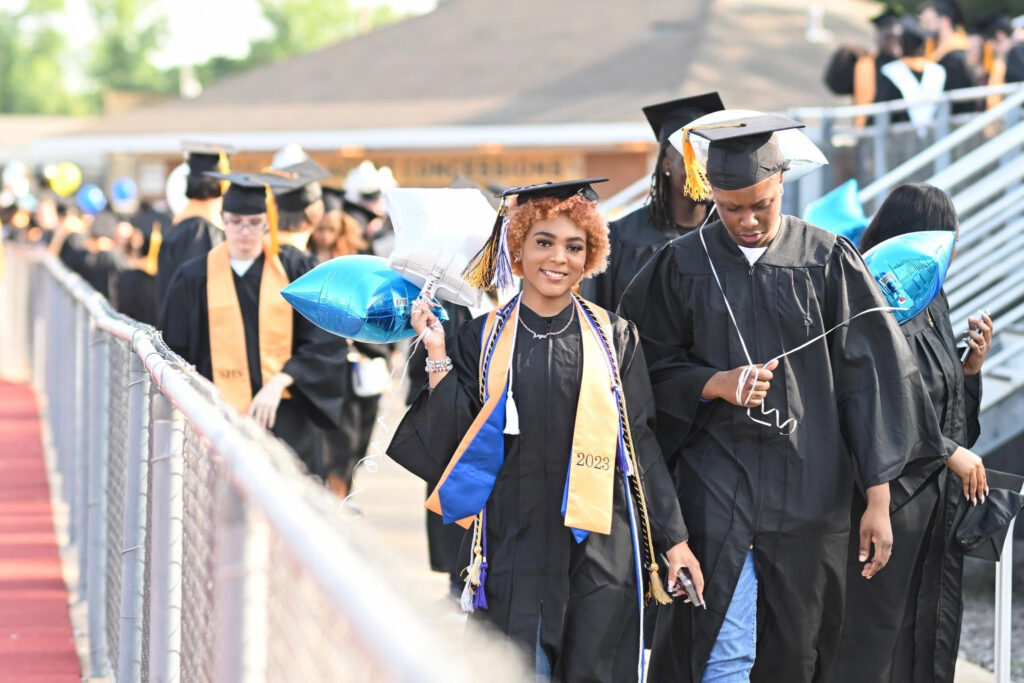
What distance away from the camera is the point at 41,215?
20953 millimetres

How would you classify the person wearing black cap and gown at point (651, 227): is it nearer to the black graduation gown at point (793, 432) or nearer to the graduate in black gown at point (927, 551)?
the graduate in black gown at point (927, 551)

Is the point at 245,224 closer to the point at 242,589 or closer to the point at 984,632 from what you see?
the point at 984,632

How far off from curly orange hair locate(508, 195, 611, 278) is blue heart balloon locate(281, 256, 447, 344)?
52cm

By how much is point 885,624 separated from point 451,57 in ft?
79.6

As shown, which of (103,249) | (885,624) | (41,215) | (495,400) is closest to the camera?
(495,400)

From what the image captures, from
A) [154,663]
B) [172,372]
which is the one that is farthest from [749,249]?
[154,663]

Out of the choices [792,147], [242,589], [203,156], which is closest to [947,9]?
[203,156]

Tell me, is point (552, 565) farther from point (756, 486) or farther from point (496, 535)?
point (756, 486)

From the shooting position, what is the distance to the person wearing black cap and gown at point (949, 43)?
35.2ft

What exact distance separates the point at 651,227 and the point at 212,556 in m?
2.73

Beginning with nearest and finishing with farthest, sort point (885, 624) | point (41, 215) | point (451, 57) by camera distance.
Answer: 1. point (885, 624)
2. point (41, 215)
3. point (451, 57)

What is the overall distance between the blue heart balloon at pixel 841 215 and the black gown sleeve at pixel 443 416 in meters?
2.02

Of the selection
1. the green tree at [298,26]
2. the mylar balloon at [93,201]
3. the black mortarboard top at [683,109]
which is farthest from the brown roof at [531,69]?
the green tree at [298,26]

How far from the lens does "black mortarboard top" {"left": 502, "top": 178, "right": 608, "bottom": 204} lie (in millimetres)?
4121
